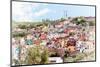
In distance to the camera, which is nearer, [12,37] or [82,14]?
[12,37]

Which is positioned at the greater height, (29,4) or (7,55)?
(29,4)

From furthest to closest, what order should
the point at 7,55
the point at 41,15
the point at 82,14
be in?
the point at 82,14
the point at 41,15
the point at 7,55

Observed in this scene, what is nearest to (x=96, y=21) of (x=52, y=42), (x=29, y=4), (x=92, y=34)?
(x=92, y=34)

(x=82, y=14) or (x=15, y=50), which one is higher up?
(x=82, y=14)

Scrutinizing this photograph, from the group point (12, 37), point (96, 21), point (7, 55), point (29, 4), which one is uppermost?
point (29, 4)

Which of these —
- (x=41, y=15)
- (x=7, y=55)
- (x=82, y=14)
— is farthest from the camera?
(x=82, y=14)

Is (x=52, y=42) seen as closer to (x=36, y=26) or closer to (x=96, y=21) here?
(x=36, y=26)

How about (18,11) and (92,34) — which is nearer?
(18,11)

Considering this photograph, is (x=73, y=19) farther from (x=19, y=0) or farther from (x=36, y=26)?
A: (x=19, y=0)

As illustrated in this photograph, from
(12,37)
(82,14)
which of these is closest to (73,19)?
(82,14)
